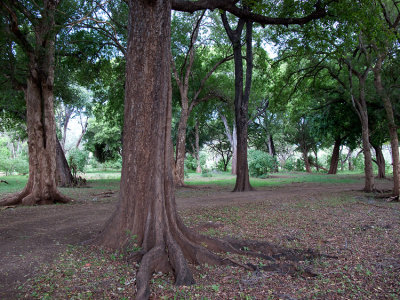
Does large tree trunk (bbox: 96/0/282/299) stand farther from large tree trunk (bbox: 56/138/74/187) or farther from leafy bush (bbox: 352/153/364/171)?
leafy bush (bbox: 352/153/364/171)

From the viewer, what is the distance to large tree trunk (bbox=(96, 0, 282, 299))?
5.08m

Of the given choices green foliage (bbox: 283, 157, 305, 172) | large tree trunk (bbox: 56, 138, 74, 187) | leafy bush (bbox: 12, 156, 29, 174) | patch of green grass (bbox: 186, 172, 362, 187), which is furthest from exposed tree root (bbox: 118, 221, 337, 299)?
green foliage (bbox: 283, 157, 305, 172)

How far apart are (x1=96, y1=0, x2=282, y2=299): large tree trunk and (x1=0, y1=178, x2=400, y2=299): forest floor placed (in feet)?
1.62

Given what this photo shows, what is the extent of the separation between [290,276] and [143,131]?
10.6 feet

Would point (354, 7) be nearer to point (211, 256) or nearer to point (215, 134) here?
point (211, 256)

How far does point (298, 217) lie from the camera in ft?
26.9

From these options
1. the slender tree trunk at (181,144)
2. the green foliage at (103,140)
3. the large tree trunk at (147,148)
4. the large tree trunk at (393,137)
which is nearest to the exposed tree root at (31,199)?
the large tree trunk at (147,148)

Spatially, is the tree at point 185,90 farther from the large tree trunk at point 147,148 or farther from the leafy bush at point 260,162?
the large tree trunk at point 147,148

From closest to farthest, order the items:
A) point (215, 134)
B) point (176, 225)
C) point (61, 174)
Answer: point (176, 225), point (61, 174), point (215, 134)

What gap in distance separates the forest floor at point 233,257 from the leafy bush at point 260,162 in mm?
16784

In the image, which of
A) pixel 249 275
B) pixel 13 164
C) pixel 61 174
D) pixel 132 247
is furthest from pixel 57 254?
pixel 13 164

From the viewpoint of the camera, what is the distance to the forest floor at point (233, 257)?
3.85 meters

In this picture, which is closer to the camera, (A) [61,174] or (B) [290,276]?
(B) [290,276]

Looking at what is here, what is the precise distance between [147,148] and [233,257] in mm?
2341
